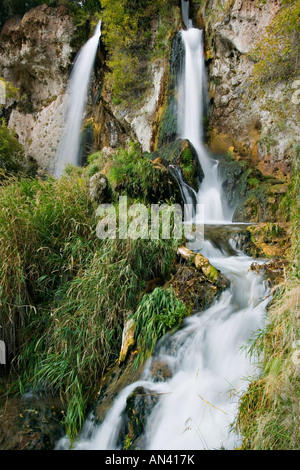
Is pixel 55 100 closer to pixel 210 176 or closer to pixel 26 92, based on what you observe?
pixel 26 92

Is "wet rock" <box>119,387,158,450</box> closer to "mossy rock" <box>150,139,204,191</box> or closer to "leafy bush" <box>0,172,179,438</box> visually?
"leafy bush" <box>0,172,179,438</box>

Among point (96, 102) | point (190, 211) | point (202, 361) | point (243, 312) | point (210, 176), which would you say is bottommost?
point (202, 361)

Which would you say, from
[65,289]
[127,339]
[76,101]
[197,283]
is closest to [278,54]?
[197,283]

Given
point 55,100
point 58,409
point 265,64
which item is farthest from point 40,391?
point 55,100

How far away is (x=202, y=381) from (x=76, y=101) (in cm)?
1429

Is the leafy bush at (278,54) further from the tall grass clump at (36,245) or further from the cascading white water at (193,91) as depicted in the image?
the tall grass clump at (36,245)

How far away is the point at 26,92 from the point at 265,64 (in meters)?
13.4

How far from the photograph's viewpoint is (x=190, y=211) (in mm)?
7344

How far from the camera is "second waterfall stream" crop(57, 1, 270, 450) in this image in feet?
8.36

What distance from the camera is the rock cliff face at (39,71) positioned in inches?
571

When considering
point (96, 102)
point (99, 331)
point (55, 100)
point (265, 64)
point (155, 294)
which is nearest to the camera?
point (99, 331)

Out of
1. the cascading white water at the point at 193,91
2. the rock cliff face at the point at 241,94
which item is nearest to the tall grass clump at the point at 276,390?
the rock cliff face at the point at 241,94

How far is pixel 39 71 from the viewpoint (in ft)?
50.5

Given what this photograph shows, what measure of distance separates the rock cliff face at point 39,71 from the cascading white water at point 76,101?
65cm
